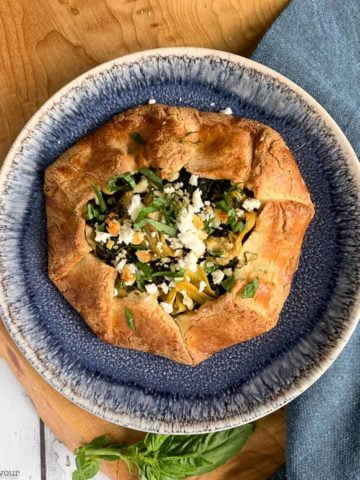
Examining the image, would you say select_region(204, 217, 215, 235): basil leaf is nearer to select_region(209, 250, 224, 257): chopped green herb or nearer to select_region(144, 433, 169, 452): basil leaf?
select_region(209, 250, 224, 257): chopped green herb

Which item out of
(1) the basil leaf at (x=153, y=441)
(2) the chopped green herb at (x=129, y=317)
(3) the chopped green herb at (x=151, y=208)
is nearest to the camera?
(3) the chopped green herb at (x=151, y=208)

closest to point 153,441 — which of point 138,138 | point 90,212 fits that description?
point 90,212

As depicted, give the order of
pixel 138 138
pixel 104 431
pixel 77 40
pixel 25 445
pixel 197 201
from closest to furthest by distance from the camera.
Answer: pixel 197 201 < pixel 138 138 < pixel 77 40 < pixel 104 431 < pixel 25 445

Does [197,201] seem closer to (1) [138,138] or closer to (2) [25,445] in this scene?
(1) [138,138]

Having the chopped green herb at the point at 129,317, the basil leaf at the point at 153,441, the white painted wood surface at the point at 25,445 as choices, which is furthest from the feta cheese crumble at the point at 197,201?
the white painted wood surface at the point at 25,445

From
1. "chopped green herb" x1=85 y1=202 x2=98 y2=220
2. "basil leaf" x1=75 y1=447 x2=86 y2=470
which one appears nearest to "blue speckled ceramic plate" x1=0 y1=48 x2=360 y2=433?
"basil leaf" x1=75 y1=447 x2=86 y2=470

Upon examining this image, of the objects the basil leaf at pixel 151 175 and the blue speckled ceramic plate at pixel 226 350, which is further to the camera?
the blue speckled ceramic plate at pixel 226 350

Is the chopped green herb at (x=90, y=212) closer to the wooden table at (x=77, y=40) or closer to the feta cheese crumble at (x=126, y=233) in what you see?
the feta cheese crumble at (x=126, y=233)
